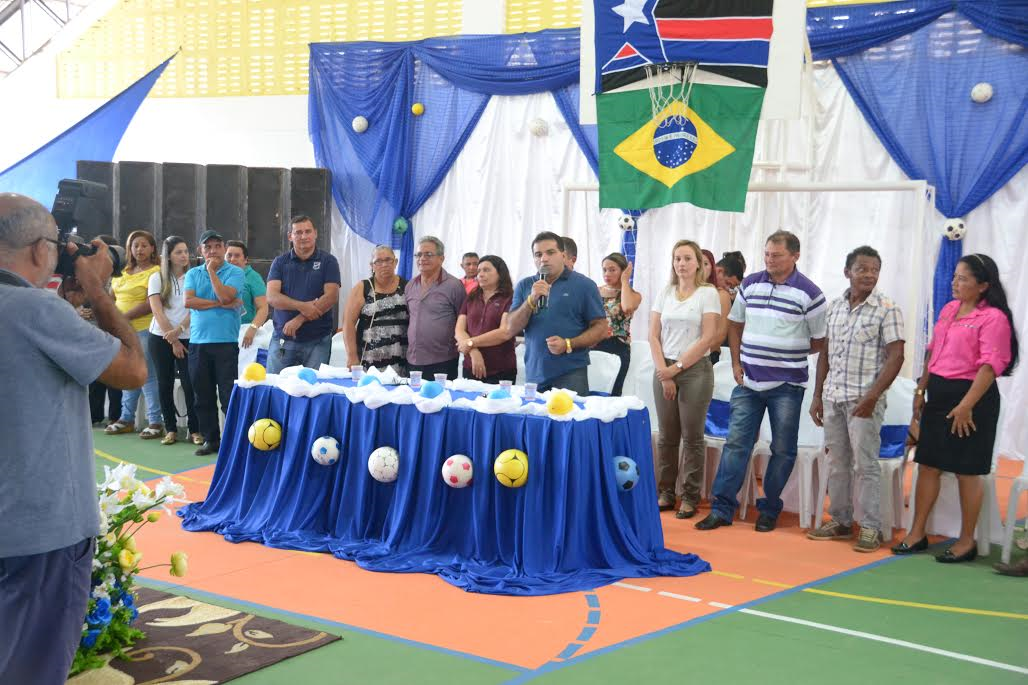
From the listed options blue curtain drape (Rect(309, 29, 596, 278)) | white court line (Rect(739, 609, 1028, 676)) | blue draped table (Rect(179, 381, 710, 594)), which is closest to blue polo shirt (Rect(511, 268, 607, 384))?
blue draped table (Rect(179, 381, 710, 594))

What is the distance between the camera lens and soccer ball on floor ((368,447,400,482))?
15.2 ft

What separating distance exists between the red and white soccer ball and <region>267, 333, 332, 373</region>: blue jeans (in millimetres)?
2060

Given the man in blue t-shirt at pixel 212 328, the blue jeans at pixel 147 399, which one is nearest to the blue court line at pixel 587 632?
the man in blue t-shirt at pixel 212 328

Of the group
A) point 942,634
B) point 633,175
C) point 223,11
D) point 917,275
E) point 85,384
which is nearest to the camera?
point 85,384

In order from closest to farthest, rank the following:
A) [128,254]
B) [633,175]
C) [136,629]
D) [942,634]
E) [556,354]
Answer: [136,629], [942,634], [556,354], [633,175], [128,254]

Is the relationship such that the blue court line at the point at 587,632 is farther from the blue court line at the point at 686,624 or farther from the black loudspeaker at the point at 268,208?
the black loudspeaker at the point at 268,208

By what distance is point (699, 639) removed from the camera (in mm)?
3623

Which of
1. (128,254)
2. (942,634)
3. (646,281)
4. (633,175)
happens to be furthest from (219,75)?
(942,634)

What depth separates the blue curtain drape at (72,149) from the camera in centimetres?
755

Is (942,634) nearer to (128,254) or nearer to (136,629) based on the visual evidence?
(136,629)

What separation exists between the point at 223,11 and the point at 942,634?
9978 mm

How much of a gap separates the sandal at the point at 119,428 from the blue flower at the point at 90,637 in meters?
4.85

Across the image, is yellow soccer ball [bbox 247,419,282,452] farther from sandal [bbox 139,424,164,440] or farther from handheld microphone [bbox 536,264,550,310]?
sandal [bbox 139,424,164,440]

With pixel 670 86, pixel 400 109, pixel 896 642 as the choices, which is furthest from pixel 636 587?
pixel 400 109
